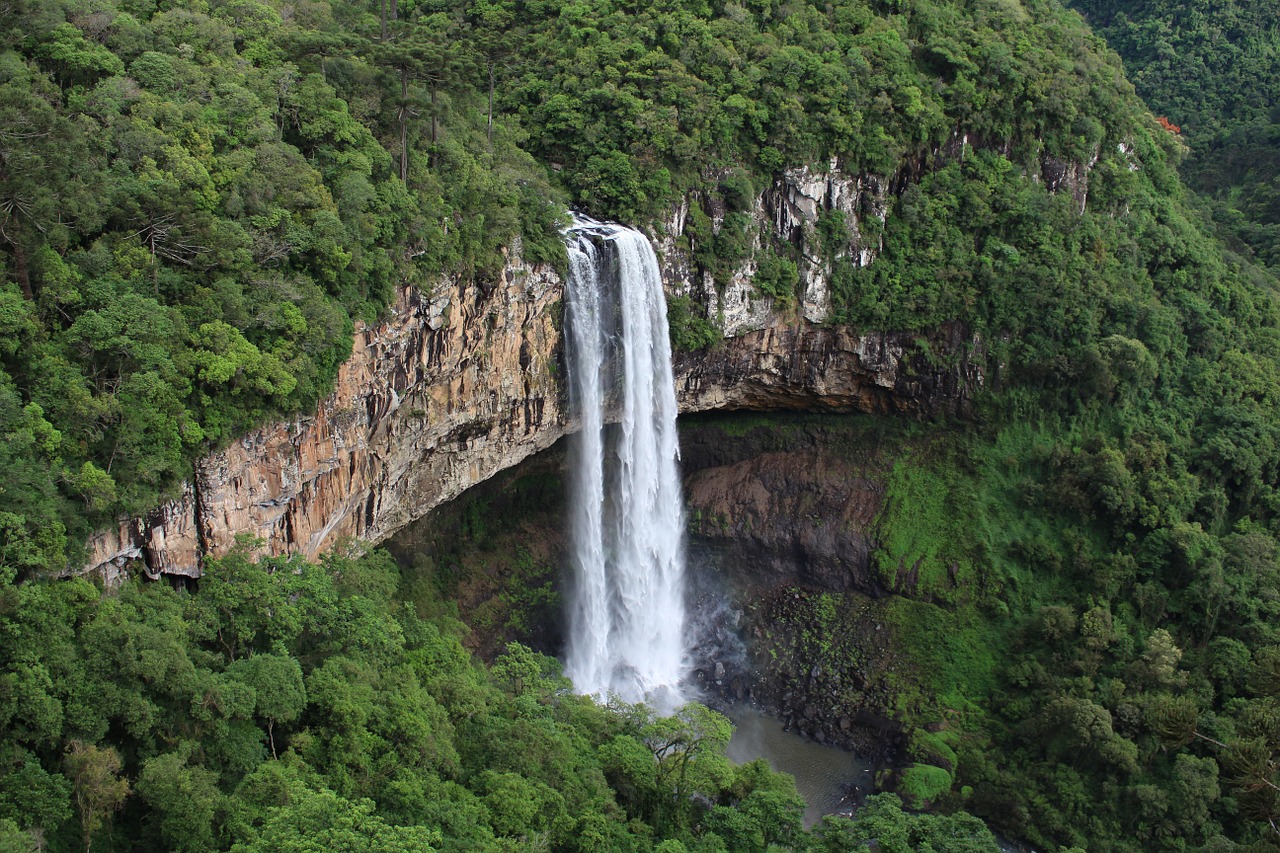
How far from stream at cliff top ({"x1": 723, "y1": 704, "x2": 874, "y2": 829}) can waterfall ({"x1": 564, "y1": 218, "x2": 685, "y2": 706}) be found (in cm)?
219

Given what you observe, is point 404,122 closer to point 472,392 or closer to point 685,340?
point 472,392

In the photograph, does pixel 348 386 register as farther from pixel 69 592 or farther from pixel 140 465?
pixel 69 592

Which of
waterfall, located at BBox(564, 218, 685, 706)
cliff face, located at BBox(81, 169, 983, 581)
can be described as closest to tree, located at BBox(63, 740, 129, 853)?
cliff face, located at BBox(81, 169, 983, 581)

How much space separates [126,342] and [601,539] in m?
16.0

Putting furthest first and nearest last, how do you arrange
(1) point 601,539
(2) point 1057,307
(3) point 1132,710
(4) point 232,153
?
(2) point 1057,307
(1) point 601,539
(3) point 1132,710
(4) point 232,153

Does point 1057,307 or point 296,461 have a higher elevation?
point 1057,307

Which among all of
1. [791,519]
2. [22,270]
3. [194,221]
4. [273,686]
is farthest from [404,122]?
[791,519]

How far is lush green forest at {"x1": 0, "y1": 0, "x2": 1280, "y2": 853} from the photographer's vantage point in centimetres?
1572

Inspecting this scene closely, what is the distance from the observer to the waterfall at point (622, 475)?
28.5m

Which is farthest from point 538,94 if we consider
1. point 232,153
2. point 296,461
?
point 296,461

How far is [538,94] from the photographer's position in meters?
31.0

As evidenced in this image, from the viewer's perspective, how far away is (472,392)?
26266 mm

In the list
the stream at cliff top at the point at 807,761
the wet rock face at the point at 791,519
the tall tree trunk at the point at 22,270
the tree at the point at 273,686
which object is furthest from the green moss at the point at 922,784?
the tall tree trunk at the point at 22,270

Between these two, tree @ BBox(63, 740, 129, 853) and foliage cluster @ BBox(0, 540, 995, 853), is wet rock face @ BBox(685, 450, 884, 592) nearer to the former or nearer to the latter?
foliage cluster @ BBox(0, 540, 995, 853)
